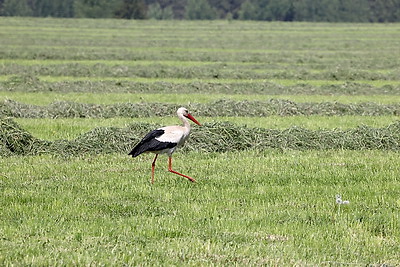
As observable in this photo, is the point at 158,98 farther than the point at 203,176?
Yes

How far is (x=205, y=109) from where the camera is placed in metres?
24.9

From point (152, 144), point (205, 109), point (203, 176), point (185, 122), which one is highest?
point (185, 122)

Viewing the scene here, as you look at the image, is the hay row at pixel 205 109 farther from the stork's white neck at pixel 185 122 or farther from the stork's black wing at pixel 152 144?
the stork's black wing at pixel 152 144

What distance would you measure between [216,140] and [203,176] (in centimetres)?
374

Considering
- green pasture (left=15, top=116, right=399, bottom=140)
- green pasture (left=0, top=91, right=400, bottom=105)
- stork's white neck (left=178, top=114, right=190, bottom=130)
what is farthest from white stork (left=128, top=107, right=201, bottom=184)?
green pasture (left=0, top=91, right=400, bottom=105)

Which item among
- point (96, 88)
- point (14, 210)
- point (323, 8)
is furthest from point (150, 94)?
point (323, 8)

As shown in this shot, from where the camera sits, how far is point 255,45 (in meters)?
68.0

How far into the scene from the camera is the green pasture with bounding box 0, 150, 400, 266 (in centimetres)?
930

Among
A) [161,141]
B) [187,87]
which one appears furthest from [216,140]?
[187,87]

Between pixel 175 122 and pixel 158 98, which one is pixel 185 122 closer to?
pixel 175 122

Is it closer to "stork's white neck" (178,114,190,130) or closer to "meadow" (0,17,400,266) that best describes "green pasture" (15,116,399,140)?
"meadow" (0,17,400,266)

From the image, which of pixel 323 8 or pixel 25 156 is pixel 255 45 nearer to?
pixel 25 156

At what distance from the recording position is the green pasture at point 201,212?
9305 millimetres

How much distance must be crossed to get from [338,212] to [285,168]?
404 centimetres
